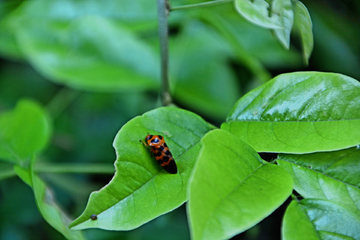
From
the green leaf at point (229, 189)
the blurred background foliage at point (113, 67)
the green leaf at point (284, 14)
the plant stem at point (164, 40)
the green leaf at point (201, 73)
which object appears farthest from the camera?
the green leaf at point (201, 73)

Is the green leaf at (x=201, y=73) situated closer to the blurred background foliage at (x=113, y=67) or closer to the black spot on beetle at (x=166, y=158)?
the blurred background foliage at (x=113, y=67)

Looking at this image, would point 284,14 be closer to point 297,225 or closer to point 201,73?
point 297,225

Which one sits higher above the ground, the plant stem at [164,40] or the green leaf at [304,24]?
the green leaf at [304,24]

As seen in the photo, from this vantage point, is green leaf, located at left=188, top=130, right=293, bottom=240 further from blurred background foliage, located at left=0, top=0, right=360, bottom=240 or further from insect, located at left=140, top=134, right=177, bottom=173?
blurred background foliage, located at left=0, top=0, right=360, bottom=240

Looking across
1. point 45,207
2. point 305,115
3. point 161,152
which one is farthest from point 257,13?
point 45,207

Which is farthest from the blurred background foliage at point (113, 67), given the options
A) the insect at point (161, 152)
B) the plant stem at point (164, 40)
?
the insect at point (161, 152)
